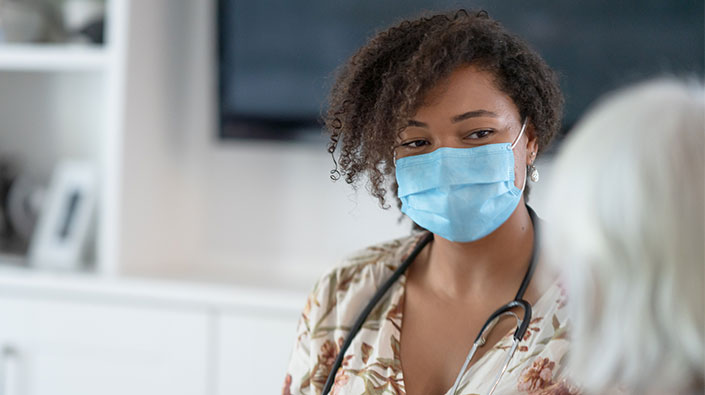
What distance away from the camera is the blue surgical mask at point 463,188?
1.28 m

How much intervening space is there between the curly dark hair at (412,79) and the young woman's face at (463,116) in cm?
1

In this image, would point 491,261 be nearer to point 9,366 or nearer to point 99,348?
point 99,348

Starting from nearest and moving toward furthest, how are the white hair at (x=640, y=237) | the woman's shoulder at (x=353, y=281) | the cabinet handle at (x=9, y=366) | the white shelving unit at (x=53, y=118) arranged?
the white hair at (x=640, y=237), the woman's shoulder at (x=353, y=281), the cabinet handle at (x=9, y=366), the white shelving unit at (x=53, y=118)

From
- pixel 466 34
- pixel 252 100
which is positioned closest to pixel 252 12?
pixel 252 100

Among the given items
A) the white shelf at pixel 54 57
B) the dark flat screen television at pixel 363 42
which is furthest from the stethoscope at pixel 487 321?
the white shelf at pixel 54 57

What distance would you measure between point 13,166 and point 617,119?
2.66 meters

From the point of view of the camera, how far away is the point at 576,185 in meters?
Result: 0.69

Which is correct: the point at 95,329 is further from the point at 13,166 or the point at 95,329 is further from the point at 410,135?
the point at 410,135

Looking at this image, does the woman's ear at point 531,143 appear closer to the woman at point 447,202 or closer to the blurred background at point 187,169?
the woman at point 447,202

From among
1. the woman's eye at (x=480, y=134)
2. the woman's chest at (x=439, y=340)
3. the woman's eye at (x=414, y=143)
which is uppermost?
the woman's eye at (x=480, y=134)

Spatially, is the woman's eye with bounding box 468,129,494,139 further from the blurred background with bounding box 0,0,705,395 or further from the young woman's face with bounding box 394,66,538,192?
the blurred background with bounding box 0,0,705,395

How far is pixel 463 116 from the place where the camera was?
1.27 m

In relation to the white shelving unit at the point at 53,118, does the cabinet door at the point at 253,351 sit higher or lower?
Result: lower

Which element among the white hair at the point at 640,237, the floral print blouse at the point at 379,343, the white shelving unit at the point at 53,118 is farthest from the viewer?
the white shelving unit at the point at 53,118
